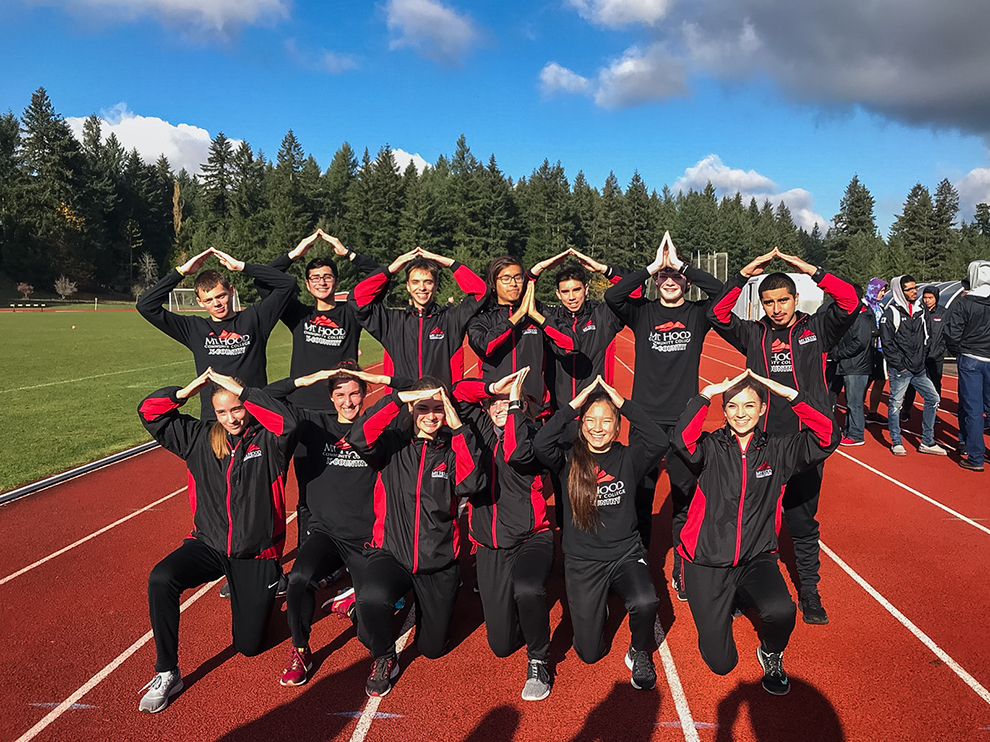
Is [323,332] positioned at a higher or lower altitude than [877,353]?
higher

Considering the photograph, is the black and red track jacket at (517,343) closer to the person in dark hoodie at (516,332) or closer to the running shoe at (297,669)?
the person in dark hoodie at (516,332)

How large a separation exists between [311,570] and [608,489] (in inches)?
77.3

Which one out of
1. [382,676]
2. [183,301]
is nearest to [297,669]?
[382,676]

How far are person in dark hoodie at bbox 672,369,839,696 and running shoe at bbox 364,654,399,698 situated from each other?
1897 mm

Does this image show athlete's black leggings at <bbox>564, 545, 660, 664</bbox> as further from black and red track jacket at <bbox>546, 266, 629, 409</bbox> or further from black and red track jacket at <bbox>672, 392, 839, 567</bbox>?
black and red track jacket at <bbox>546, 266, 629, 409</bbox>

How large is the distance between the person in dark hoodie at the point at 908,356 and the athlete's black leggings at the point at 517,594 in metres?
6.96

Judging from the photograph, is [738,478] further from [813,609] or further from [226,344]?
[226,344]

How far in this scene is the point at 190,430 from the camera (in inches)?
166

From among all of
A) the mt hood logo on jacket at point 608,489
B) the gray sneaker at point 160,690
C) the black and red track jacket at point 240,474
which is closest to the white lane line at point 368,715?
the black and red track jacket at point 240,474

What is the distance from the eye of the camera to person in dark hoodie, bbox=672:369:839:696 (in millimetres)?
3803

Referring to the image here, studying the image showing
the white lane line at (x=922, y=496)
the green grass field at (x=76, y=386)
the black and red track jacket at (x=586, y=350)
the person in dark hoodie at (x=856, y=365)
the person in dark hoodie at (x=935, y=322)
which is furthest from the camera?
the green grass field at (x=76, y=386)

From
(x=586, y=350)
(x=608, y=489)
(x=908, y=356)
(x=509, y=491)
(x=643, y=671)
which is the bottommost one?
(x=643, y=671)

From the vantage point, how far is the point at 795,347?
473cm

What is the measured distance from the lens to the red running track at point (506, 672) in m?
3.39
